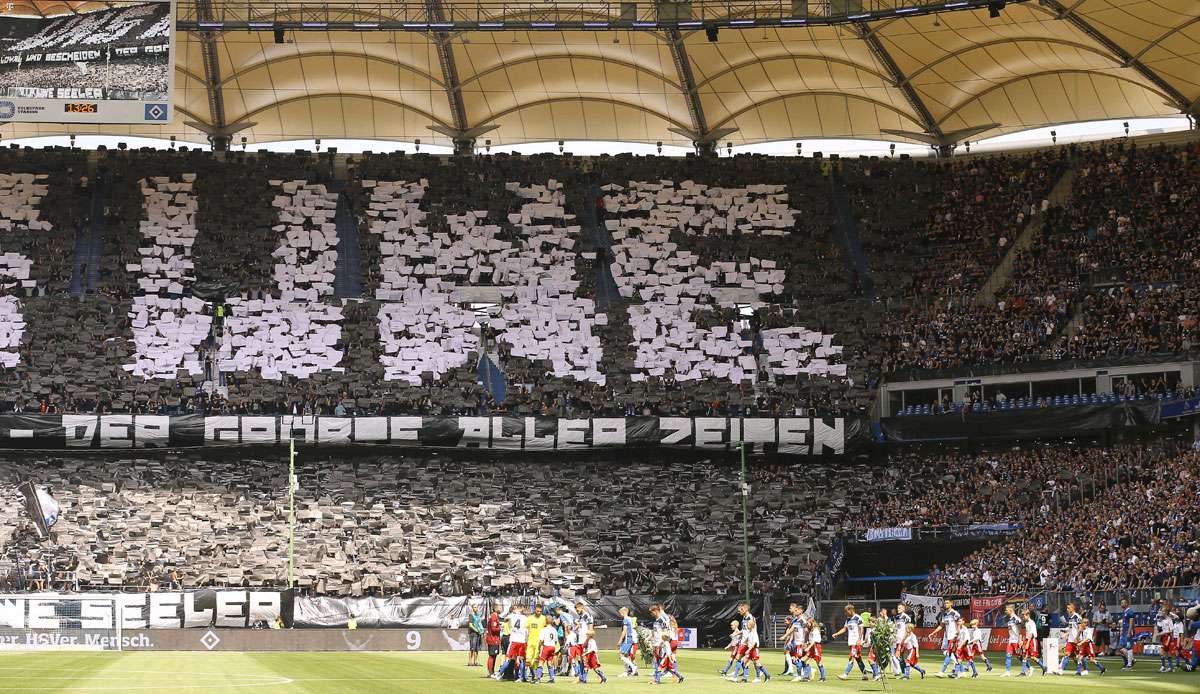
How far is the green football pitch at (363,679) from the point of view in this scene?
27703 mm

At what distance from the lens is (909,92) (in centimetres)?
6444

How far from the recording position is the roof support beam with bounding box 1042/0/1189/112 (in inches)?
2158

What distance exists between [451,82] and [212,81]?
1053 cm

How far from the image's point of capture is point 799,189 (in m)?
69.6

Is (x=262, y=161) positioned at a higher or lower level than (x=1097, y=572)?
higher

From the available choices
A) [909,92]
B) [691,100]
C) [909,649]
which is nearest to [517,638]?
[909,649]

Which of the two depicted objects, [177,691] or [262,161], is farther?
[262,161]

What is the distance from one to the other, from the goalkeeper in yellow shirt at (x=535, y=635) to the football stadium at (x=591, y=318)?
1195 centimetres

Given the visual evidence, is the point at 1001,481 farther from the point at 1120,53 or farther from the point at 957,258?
the point at 1120,53

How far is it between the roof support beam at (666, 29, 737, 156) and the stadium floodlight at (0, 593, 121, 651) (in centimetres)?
3127

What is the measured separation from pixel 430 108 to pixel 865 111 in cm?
2027

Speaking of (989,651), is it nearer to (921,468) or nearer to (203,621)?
(921,468)

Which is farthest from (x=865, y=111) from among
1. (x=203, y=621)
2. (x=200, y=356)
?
(x=203, y=621)

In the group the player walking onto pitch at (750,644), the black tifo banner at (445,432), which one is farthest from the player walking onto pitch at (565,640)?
the black tifo banner at (445,432)
